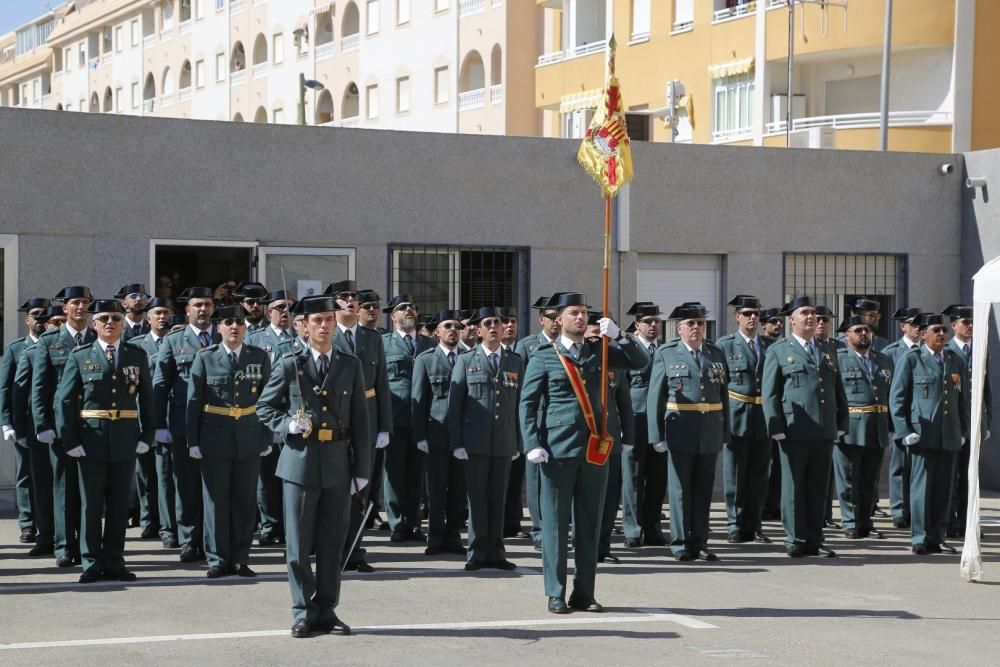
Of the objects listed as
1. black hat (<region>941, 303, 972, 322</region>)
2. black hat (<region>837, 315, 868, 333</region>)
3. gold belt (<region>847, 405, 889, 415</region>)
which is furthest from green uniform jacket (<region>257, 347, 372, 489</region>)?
black hat (<region>941, 303, 972, 322</region>)

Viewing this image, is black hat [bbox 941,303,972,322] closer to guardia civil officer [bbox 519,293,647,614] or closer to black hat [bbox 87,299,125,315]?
guardia civil officer [bbox 519,293,647,614]

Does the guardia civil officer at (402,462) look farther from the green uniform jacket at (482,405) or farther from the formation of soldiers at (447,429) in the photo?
the green uniform jacket at (482,405)

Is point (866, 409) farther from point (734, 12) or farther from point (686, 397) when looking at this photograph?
point (734, 12)

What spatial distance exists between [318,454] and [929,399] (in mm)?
5950

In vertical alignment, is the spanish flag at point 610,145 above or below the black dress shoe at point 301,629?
above

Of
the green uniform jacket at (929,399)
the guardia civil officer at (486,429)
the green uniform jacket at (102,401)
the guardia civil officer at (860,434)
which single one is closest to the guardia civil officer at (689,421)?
the guardia civil officer at (486,429)

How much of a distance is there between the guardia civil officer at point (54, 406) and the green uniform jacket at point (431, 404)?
2.54 m

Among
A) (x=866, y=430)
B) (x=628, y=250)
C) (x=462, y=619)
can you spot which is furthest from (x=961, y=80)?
(x=462, y=619)

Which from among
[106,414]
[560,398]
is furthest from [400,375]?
[560,398]

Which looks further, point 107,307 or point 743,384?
point 743,384

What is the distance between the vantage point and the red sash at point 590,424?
958 centimetres

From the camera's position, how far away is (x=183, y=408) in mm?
11477

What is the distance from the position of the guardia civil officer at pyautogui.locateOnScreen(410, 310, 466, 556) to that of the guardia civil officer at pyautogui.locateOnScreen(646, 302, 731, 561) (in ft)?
5.22

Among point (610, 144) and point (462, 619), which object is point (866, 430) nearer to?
point (610, 144)
